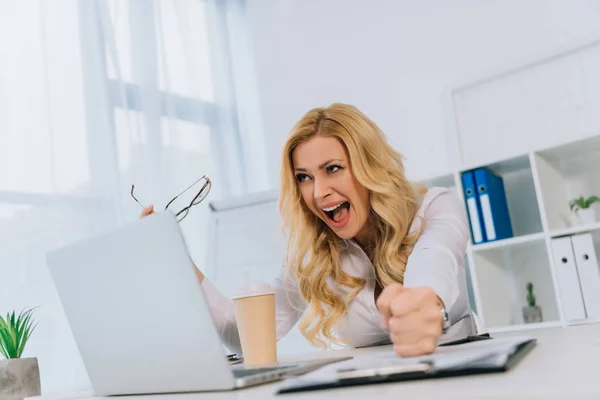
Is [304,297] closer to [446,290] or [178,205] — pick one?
[446,290]

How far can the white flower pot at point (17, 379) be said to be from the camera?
106cm

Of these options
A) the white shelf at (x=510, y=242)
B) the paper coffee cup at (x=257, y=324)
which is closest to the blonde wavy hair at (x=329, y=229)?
the paper coffee cup at (x=257, y=324)

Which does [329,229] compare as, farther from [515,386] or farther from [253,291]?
[515,386]

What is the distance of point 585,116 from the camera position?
2482 millimetres

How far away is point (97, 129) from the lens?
2850 millimetres

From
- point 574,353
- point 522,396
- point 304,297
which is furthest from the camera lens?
point 304,297

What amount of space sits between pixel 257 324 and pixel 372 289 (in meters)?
0.68

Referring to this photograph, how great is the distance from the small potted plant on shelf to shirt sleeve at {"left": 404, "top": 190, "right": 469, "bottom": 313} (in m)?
1.17

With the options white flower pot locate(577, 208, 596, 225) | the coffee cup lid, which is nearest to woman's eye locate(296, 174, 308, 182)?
the coffee cup lid

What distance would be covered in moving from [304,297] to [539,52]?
1630mm

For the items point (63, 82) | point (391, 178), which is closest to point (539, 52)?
point (391, 178)

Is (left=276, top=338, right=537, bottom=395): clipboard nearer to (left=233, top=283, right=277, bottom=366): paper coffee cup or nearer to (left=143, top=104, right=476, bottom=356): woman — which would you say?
(left=233, top=283, right=277, bottom=366): paper coffee cup

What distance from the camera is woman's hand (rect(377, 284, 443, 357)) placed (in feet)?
2.38

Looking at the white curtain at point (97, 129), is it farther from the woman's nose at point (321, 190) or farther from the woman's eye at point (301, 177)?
the woman's nose at point (321, 190)
